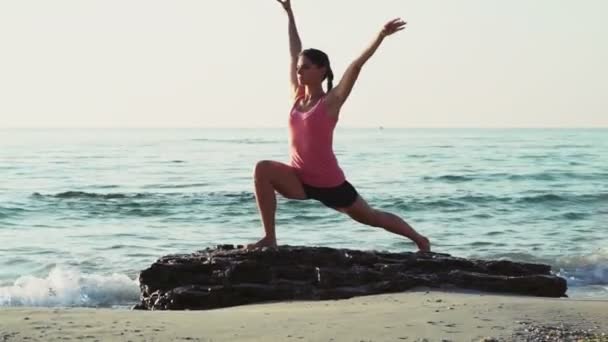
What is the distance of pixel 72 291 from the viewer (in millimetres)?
10281

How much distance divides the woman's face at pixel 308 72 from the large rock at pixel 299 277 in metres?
1.28

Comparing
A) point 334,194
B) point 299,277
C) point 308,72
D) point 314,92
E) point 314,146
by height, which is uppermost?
point 308,72

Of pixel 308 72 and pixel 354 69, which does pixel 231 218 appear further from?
pixel 354 69

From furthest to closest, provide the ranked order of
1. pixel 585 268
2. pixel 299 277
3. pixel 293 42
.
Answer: pixel 585 268 → pixel 293 42 → pixel 299 277

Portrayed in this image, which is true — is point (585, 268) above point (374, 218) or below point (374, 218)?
below

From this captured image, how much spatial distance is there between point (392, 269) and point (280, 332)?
218cm

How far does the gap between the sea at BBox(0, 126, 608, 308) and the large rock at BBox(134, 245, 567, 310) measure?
208cm

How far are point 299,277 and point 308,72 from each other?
1.49 meters

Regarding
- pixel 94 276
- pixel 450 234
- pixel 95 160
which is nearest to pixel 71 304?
pixel 94 276

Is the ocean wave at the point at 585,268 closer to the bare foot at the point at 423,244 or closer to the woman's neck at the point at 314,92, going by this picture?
the bare foot at the point at 423,244

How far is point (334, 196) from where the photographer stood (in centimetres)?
771

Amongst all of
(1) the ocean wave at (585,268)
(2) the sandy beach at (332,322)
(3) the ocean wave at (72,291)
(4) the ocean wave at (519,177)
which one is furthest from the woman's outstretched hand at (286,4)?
(4) the ocean wave at (519,177)

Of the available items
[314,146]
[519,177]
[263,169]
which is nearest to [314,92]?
[314,146]

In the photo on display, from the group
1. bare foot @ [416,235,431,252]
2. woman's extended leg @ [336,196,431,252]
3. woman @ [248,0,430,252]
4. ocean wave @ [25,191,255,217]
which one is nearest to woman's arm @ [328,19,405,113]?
woman @ [248,0,430,252]
